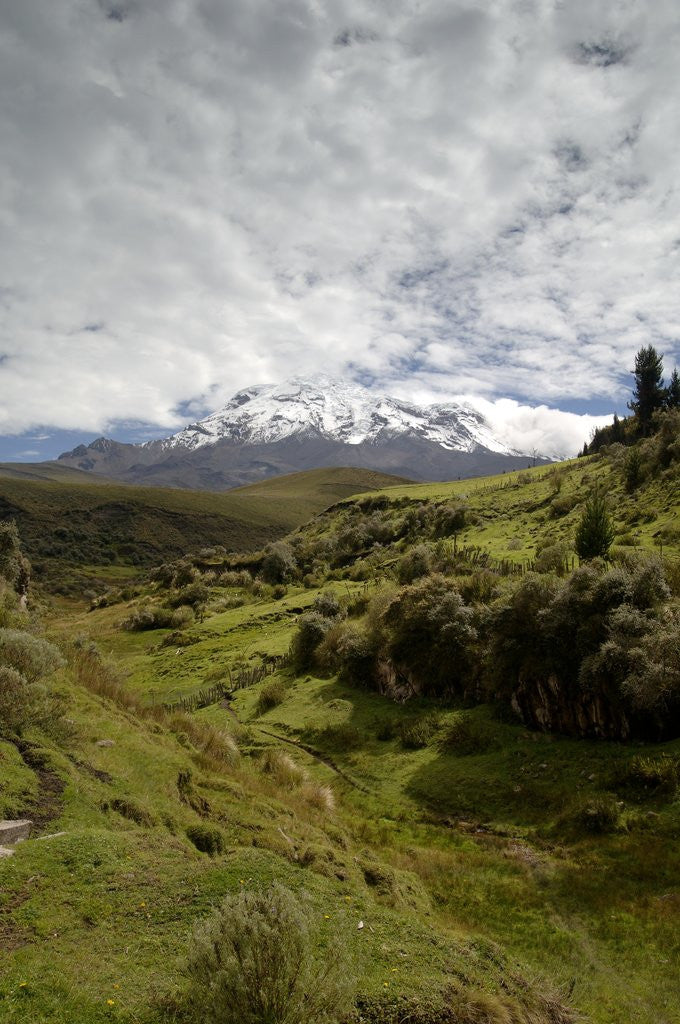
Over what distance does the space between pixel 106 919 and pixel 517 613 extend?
52.8 feet

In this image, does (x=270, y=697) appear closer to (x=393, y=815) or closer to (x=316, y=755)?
(x=316, y=755)

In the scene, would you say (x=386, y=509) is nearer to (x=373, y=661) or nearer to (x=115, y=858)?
(x=373, y=661)

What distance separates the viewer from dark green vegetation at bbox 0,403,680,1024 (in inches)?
272

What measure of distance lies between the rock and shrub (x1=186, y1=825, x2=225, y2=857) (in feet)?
9.87

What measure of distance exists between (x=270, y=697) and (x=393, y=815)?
12676 millimetres

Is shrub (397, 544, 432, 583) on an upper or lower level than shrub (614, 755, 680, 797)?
upper

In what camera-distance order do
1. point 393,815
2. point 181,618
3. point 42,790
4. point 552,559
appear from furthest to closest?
1. point 181,618
2. point 552,559
3. point 393,815
4. point 42,790

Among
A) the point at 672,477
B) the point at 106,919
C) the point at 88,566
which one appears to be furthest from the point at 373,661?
the point at 88,566

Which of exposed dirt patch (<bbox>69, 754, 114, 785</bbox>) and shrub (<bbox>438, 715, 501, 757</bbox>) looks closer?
Result: exposed dirt patch (<bbox>69, 754, 114, 785</bbox>)

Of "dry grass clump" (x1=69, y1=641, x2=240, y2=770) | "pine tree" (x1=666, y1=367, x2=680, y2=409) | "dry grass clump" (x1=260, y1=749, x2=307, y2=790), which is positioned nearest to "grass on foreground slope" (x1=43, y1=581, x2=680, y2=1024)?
"dry grass clump" (x1=260, y1=749, x2=307, y2=790)

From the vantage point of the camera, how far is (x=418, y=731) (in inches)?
826

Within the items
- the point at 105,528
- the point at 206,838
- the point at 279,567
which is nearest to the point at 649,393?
the point at 279,567

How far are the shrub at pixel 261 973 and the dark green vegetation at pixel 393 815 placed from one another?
4 centimetres

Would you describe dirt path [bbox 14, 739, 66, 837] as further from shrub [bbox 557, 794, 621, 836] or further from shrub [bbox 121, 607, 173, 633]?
shrub [bbox 121, 607, 173, 633]
